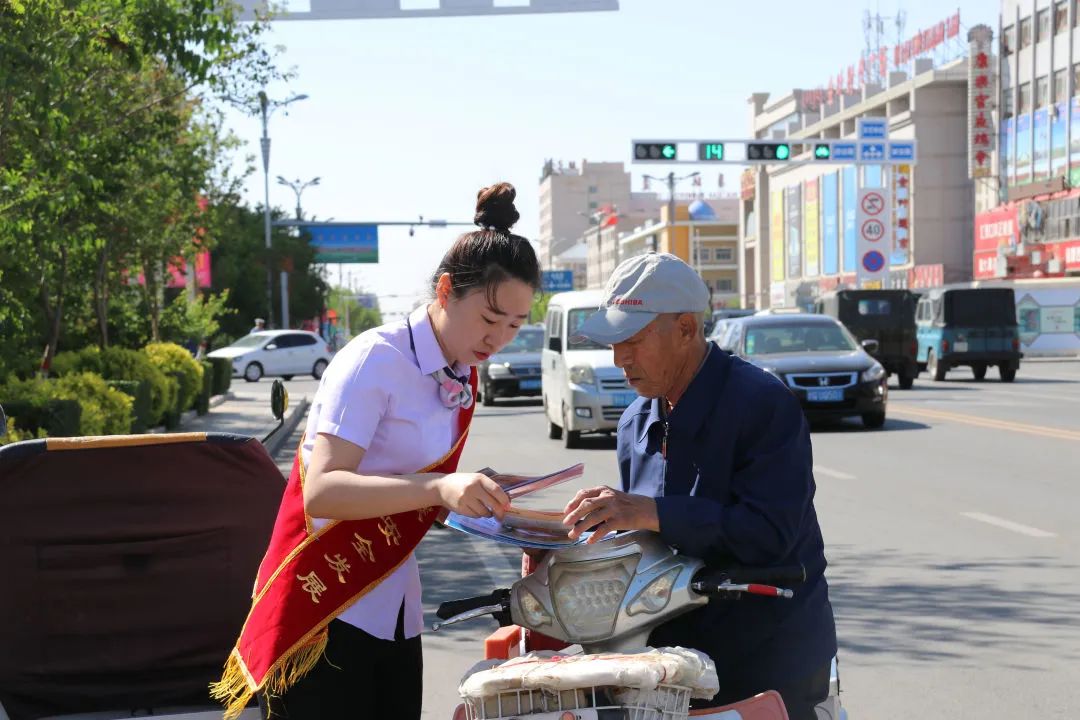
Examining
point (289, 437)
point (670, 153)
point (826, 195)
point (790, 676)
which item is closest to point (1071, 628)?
point (790, 676)

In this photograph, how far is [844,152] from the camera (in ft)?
152

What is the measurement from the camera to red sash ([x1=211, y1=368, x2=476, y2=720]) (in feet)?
9.62

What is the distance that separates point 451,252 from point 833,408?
1729 centimetres

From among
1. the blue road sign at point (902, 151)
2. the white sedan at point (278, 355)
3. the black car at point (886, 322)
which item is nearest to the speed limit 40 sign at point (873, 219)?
the blue road sign at point (902, 151)

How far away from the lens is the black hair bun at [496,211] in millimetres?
3090

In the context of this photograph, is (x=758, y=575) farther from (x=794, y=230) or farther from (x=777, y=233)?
(x=777, y=233)

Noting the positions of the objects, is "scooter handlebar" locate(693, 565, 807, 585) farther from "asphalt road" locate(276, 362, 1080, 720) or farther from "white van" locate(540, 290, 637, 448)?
"white van" locate(540, 290, 637, 448)

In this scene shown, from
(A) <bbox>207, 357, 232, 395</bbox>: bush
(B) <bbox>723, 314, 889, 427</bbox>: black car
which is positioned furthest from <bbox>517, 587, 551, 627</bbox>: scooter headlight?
(A) <bbox>207, 357, 232, 395</bbox>: bush

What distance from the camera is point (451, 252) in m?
3.04

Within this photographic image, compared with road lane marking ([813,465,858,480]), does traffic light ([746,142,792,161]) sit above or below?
above

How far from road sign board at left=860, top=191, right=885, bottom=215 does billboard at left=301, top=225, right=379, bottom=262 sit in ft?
79.6

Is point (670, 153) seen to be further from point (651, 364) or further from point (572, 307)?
point (651, 364)

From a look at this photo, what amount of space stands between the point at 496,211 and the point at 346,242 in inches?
2884

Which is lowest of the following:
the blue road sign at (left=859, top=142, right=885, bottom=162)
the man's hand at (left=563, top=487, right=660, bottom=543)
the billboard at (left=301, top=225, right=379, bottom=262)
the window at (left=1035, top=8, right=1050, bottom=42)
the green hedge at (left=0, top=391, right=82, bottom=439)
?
the green hedge at (left=0, top=391, right=82, bottom=439)
